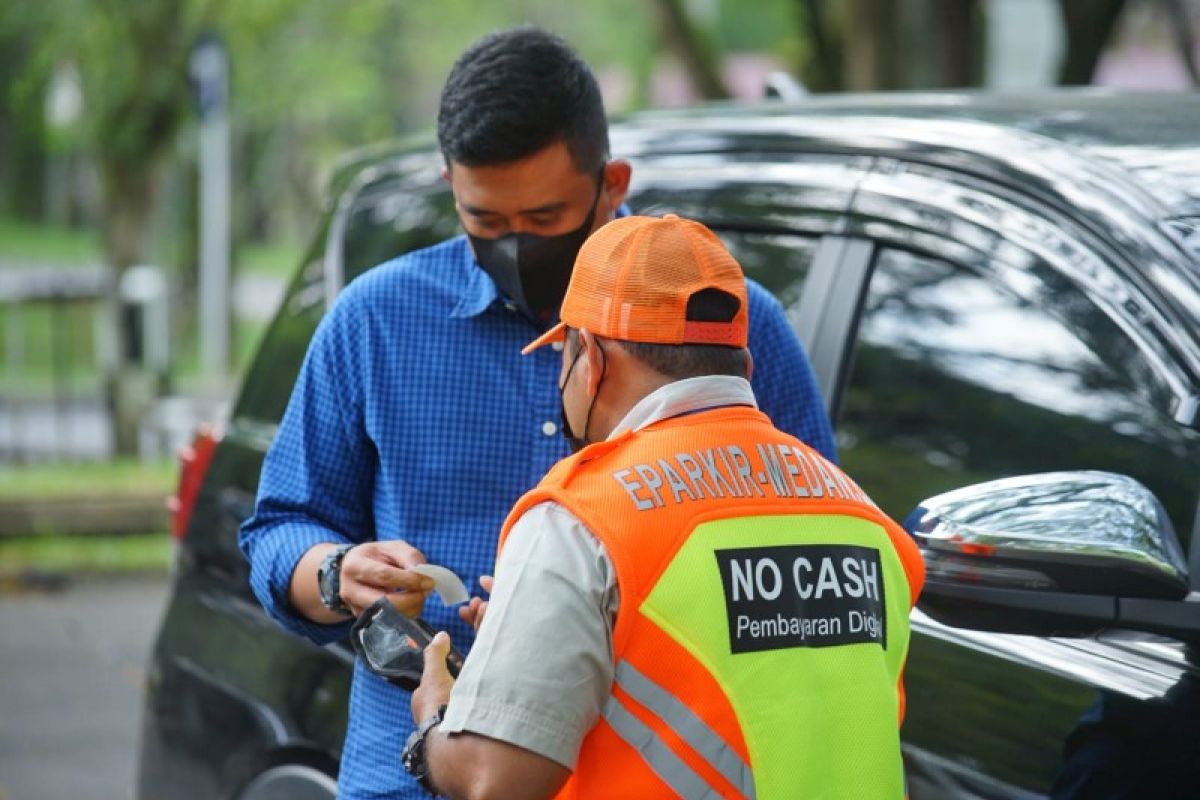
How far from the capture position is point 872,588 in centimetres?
196

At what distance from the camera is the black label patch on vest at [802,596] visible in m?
1.84

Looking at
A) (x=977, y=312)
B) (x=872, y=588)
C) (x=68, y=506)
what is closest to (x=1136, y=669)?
(x=872, y=588)

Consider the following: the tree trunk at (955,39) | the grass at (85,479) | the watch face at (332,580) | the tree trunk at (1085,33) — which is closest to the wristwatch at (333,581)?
the watch face at (332,580)

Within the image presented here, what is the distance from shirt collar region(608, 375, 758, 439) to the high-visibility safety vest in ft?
0.05

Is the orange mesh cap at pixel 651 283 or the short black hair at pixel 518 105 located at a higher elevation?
the short black hair at pixel 518 105

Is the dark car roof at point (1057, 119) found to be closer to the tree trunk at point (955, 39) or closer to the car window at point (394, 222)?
the car window at point (394, 222)

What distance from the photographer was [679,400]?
1930mm

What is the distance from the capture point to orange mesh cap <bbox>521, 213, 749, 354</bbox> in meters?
1.93

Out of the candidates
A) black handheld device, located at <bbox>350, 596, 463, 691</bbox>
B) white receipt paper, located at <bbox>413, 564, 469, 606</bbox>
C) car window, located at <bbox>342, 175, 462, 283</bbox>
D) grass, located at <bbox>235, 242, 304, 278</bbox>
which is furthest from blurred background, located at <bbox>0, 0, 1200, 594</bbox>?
grass, located at <bbox>235, 242, 304, 278</bbox>

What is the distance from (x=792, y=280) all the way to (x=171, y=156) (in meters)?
13.8

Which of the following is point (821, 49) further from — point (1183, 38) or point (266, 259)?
point (266, 259)

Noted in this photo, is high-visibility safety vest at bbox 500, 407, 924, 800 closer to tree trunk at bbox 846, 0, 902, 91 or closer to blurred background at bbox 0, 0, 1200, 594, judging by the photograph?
blurred background at bbox 0, 0, 1200, 594

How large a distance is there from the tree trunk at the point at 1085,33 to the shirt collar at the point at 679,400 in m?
7.43

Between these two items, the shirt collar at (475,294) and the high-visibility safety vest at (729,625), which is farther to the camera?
the shirt collar at (475,294)
